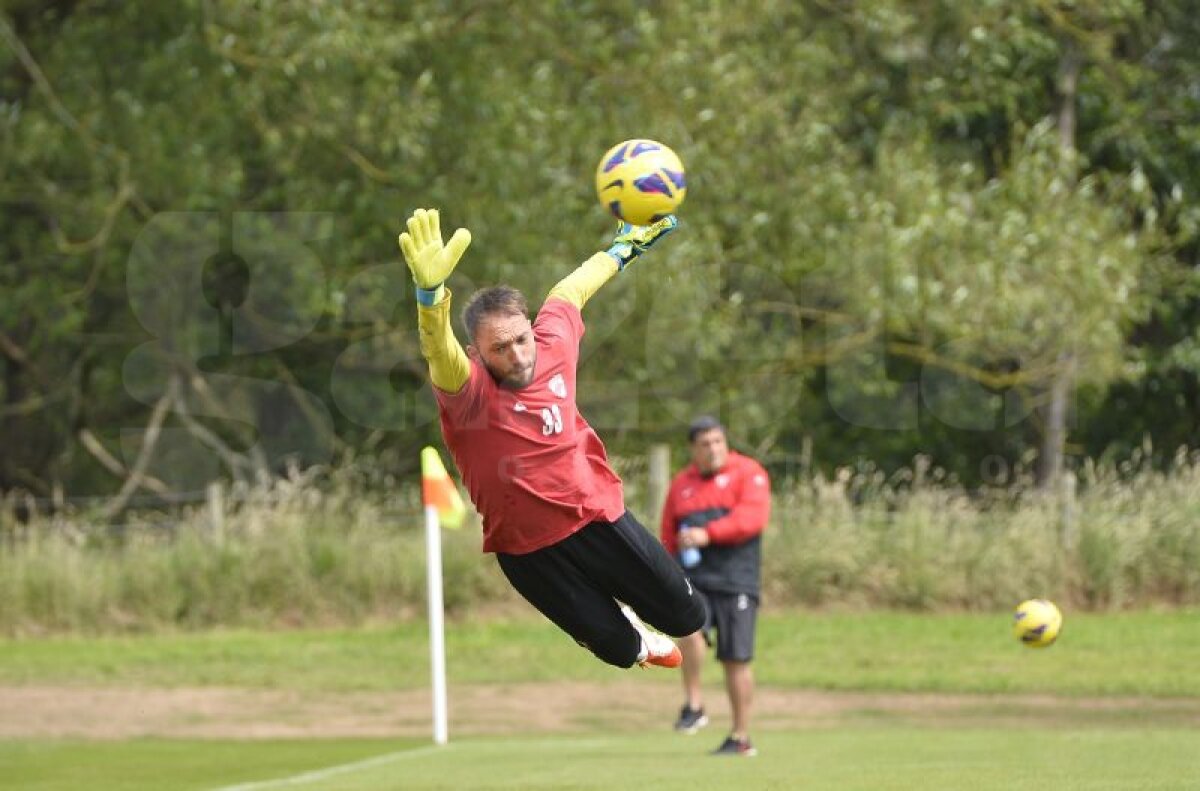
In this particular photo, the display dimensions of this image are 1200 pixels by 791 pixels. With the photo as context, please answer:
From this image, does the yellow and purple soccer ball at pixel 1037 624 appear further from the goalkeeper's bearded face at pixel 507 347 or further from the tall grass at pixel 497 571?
the tall grass at pixel 497 571

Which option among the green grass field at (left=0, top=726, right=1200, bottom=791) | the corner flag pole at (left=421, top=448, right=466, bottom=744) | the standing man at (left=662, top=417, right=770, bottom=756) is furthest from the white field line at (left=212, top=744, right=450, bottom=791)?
the standing man at (left=662, top=417, right=770, bottom=756)

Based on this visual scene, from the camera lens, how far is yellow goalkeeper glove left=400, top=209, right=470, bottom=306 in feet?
23.0

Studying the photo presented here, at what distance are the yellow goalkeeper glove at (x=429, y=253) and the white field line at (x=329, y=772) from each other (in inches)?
183

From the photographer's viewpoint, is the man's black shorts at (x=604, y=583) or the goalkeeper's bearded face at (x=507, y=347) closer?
the goalkeeper's bearded face at (x=507, y=347)

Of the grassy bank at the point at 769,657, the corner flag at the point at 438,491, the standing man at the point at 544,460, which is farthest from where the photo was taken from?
the grassy bank at the point at 769,657

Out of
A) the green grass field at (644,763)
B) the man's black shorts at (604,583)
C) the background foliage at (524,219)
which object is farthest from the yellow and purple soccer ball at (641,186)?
the background foliage at (524,219)

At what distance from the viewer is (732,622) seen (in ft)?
40.8

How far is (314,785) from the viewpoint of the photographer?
426 inches

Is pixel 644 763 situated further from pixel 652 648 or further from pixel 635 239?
pixel 635 239

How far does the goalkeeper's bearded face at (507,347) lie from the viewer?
7.54 m

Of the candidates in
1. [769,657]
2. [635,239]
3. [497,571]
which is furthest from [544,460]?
[497,571]

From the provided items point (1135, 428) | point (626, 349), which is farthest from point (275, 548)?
point (1135, 428)

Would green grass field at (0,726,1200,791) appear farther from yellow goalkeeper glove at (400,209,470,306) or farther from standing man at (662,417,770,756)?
yellow goalkeeper glove at (400,209,470,306)

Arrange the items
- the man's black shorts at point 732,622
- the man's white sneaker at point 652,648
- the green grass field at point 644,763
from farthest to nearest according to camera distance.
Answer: the man's black shorts at point 732,622 → the green grass field at point 644,763 → the man's white sneaker at point 652,648
